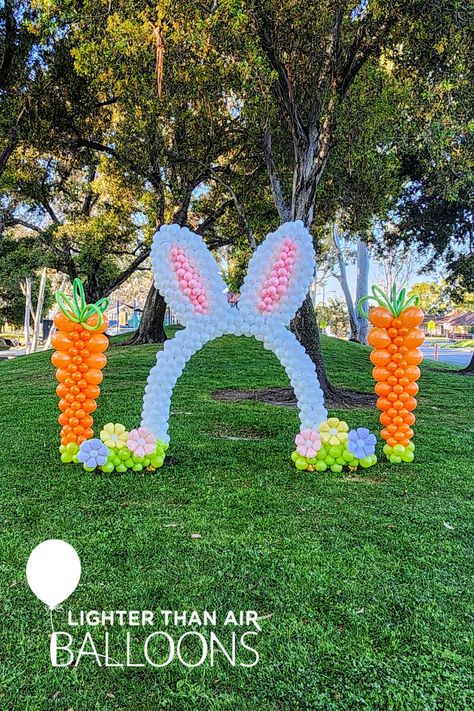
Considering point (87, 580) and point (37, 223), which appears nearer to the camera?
point (87, 580)

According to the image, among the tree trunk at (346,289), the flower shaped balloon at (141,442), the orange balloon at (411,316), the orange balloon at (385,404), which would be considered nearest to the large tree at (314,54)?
the orange balloon at (385,404)

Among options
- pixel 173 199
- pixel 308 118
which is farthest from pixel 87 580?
pixel 173 199

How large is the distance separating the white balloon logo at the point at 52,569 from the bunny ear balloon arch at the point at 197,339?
268 centimetres

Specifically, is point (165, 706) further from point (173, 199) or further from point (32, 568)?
point (173, 199)

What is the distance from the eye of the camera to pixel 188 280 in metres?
4.93

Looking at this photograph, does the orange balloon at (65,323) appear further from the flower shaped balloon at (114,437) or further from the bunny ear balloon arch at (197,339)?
the flower shaped balloon at (114,437)

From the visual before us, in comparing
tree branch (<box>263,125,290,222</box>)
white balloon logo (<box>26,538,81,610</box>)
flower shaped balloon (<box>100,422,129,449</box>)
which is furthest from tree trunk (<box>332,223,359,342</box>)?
white balloon logo (<box>26,538,81,610</box>)

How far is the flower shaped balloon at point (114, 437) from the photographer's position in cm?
505

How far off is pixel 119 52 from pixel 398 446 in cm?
672

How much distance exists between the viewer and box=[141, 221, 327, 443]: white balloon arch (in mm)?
4902

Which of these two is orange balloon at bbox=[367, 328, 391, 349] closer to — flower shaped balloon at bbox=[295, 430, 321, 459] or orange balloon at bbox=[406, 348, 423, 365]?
orange balloon at bbox=[406, 348, 423, 365]

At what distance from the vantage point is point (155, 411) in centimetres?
514

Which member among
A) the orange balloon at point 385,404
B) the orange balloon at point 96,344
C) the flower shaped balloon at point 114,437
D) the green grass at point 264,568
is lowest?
the green grass at point 264,568

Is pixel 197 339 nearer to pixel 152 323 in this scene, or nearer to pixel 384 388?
pixel 384 388
